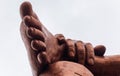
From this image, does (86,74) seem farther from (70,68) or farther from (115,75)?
(115,75)

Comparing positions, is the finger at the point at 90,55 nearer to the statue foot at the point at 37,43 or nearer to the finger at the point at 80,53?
the finger at the point at 80,53

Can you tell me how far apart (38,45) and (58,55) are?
0.91 feet

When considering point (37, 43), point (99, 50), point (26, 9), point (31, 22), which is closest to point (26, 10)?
point (26, 9)

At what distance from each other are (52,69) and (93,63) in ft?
1.16

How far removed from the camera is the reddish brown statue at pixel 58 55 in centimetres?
235

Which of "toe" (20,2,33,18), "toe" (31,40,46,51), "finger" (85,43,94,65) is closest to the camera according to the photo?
"toe" (31,40,46,51)

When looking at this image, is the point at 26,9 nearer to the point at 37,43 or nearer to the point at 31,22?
the point at 31,22

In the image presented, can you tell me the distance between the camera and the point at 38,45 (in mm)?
2312

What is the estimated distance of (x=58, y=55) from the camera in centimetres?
256

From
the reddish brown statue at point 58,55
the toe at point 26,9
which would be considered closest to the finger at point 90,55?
the reddish brown statue at point 58,55

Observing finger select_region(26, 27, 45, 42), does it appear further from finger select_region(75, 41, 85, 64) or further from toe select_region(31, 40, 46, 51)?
finger select_region(75, 41, 85, 64)

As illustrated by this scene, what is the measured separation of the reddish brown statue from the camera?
2.35m

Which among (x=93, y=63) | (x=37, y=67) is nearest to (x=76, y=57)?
(x=93, y=63)

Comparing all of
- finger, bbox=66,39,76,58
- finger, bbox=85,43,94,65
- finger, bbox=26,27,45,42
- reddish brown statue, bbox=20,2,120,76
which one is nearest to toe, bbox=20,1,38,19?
reddish brown statue, bbox=20,2,120,76
